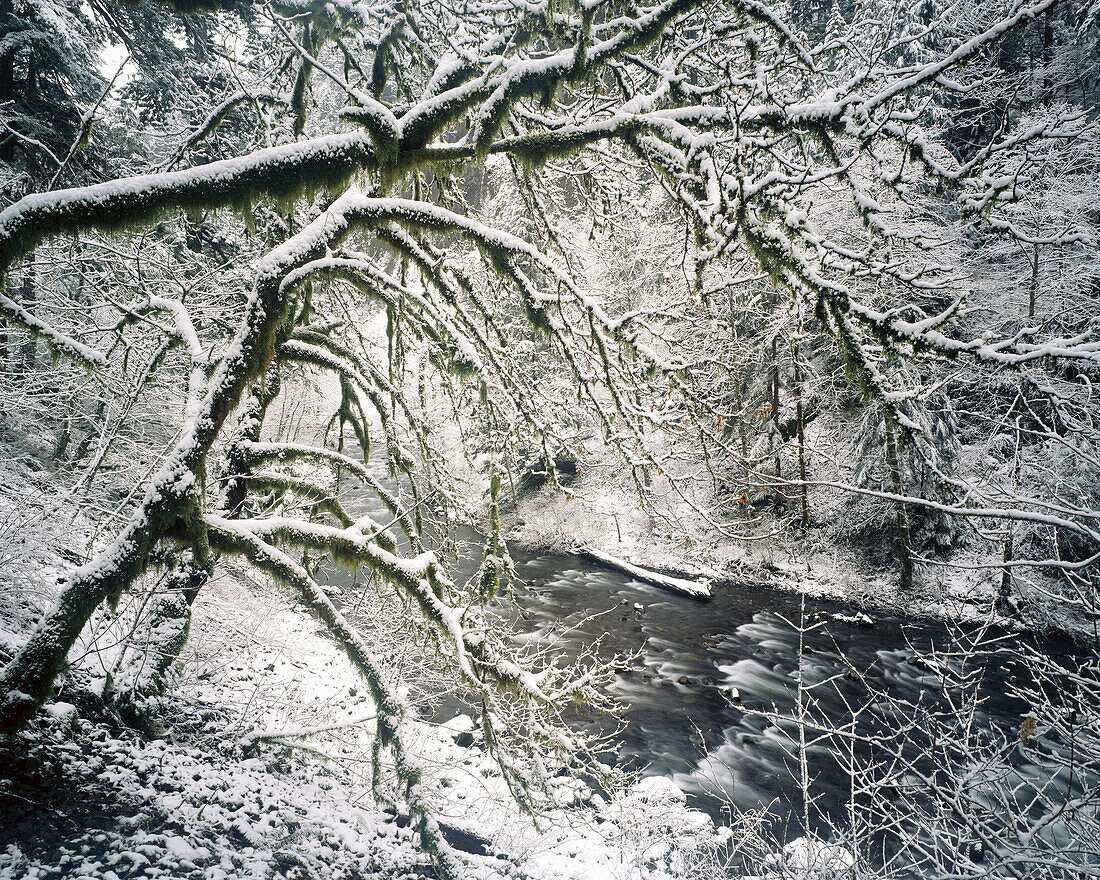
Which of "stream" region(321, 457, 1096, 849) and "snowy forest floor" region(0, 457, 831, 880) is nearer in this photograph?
"snowy forest floor" region(0, 457, 831, 880)

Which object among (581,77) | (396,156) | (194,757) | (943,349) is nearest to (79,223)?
(396,156)

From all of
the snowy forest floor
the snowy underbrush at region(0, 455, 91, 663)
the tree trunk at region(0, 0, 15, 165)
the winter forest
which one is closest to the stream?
the winter forest

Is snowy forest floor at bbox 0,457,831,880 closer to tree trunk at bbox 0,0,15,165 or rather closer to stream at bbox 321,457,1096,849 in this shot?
stream at bbox 321,457,1096,849

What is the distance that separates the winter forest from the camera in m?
2.89

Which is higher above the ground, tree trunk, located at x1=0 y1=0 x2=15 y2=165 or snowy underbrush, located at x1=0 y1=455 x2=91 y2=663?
tree trunk, located at x1=0 y1=0 x2=15 y2=165

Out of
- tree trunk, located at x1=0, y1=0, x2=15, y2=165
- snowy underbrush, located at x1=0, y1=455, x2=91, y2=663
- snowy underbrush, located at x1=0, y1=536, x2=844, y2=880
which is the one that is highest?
tree trunk, located at x1=0, y1=0, x2=15, y2=165

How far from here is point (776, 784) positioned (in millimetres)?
8219

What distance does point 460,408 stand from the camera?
5.20 metres

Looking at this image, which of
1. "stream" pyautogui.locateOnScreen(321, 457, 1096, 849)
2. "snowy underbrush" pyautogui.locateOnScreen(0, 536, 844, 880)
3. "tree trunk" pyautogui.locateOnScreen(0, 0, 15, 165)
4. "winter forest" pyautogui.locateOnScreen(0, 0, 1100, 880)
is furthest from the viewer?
"stream" pyautogui.locateOnScreen(321, 457, 1096, 849)

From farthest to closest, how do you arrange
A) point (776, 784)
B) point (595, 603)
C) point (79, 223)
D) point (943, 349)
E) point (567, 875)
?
point (595, 603), point (776, 784), point (567, 875), point (79, 223), point (943, 349)

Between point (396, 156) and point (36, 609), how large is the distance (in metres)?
6.54

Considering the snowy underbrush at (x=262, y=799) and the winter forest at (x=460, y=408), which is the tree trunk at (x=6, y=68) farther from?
the snowy underbrush at (x=262, y=799)

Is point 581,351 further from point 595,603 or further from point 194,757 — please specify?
point 595,603

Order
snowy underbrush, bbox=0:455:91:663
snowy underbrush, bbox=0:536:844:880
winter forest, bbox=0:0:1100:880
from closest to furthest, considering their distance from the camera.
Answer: winter forest, bbox=0:0:1100:880 < snowy underbrush, bbox=0:536:844:880 < snowy underbrush, bbox=0:455:91:663
